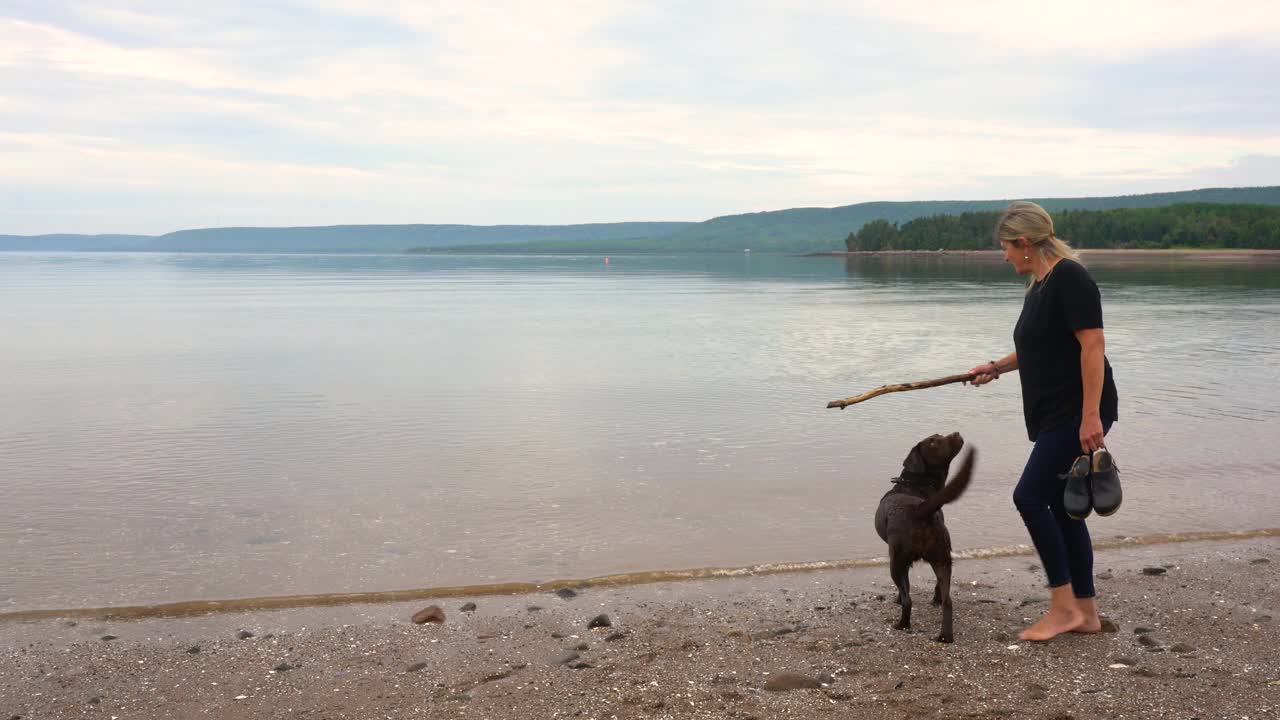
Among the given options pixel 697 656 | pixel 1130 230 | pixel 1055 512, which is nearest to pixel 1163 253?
pixel 1130 230

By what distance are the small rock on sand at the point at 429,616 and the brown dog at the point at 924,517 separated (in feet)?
8.25

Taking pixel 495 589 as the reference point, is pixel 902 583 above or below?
above

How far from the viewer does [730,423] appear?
41.7 feet

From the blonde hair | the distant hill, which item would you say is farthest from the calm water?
the distant hill

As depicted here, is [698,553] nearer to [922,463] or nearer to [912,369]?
[922,463]

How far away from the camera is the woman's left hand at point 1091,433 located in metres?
5.03

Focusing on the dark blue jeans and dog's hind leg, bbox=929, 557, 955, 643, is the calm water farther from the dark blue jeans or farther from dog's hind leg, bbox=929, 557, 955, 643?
the dark blue jeans

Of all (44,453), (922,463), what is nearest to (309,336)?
(44,453)

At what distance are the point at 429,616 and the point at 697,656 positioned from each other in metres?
1.64

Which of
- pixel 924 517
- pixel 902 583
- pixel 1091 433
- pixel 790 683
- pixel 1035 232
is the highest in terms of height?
pixel 1035 232

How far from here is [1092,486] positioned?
5086 millimetres

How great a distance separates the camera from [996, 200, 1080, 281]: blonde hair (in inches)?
205

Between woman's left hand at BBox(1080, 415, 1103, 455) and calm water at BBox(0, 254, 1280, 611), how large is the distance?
8.85 ft

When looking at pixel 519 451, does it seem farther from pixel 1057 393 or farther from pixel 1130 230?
pixel 1130 230
